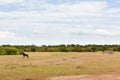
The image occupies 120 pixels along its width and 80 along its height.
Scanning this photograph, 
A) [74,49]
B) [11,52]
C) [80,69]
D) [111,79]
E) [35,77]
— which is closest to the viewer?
[111,79]

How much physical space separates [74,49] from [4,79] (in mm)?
55810

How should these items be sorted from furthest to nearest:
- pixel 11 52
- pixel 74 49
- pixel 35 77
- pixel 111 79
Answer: pixel 74 49 → pixel 11 52 → pixel 35 77 → pixel 111 79

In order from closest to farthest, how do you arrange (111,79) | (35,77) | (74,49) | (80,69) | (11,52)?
(111,79) → (35,77) → (80,69) → (11,52) → (74,49)

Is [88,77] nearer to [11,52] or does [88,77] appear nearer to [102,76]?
[102,76]

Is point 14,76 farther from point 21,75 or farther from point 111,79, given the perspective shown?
point 111,79

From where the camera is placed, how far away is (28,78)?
83.0 feet

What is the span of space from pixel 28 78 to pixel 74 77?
2.59 meters

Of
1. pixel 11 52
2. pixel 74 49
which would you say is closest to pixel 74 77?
pixel 11 52

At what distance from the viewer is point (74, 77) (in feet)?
83.0

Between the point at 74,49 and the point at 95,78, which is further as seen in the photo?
the point at 74,49

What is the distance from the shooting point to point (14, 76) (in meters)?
26.5

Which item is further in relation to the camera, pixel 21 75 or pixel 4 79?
pixel 21 75

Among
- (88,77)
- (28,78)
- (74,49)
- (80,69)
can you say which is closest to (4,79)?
(28,78)

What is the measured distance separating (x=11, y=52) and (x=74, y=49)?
61.7 ft
